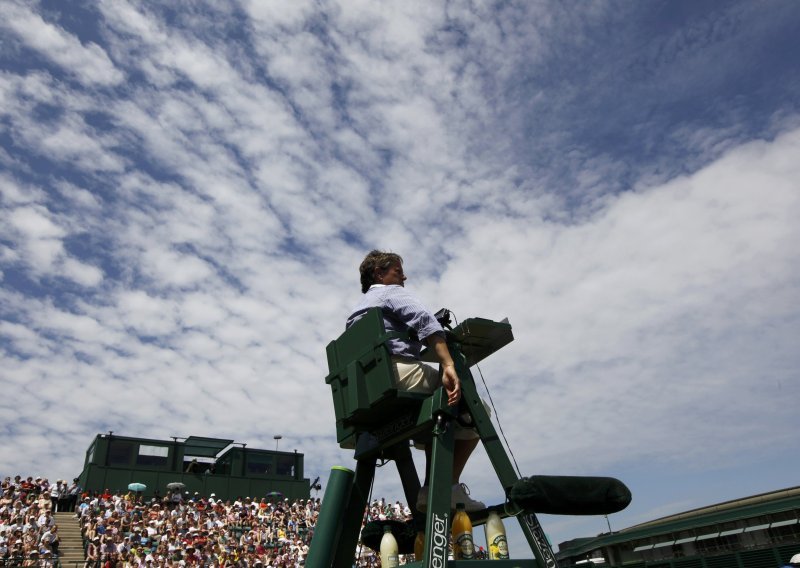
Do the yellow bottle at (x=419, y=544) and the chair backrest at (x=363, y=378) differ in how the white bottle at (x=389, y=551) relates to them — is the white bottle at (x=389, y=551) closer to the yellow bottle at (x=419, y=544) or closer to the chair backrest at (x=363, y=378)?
the yellow bottle at (x=419, y=544)

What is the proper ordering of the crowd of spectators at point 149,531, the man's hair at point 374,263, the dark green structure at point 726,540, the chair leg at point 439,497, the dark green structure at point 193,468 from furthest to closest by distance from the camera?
1. the dark green structure at point 193,468
2. the crowd of spectators at point 149,531
3. the dark green structure at point 726,540
4. the man's hair at point 374,263
5. the chair leg at point 439,497

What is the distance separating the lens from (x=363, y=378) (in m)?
3.98

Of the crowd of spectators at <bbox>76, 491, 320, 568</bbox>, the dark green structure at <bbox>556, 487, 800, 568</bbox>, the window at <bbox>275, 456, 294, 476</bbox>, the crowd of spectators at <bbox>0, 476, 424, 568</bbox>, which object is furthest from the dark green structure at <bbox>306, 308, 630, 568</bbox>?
the window at <bbox>275, 456, 294, 476</bbox>

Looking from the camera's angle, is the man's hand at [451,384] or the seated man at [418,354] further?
the seated man at [418,354]

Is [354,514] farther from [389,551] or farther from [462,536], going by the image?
[462,536]

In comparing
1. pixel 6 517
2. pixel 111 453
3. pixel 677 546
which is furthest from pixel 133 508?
pixel 677 546

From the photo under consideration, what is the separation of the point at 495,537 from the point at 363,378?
1.28m

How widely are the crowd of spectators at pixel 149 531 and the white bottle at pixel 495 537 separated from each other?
702 inches

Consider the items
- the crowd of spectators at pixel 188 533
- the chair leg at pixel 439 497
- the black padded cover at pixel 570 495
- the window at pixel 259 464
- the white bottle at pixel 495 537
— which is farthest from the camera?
the window at pixel 259 464

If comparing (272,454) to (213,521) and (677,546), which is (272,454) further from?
(677,546)

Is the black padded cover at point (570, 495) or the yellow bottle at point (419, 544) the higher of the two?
the black padded cover at point (570, 495)

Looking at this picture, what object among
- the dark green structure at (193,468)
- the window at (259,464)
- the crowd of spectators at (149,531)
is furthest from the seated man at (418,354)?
the window at (259,464)

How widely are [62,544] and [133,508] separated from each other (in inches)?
184

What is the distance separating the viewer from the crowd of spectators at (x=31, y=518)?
20500 millimetres
